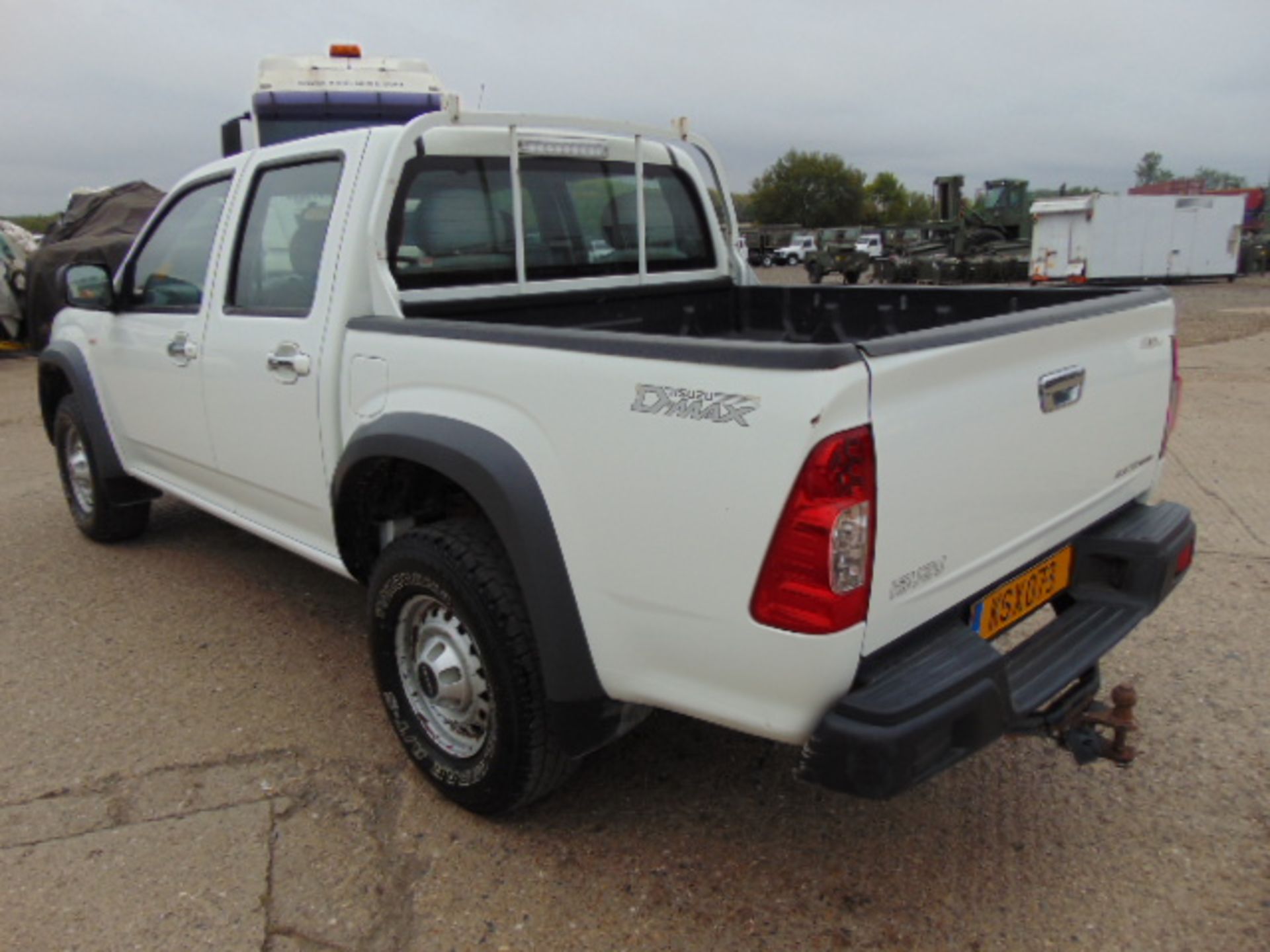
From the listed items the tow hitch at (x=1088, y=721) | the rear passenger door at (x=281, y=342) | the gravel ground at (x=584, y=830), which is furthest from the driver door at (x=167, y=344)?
the tow hitch at (x=1088, y=721)

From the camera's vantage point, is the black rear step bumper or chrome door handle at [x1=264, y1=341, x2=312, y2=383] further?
chrome door handle at [x1=264, y1=341, x2=312, y2=383]

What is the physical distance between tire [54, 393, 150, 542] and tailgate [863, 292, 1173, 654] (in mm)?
4200

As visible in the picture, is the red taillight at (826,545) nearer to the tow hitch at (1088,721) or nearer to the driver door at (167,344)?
the tow hitch at (1088,721)

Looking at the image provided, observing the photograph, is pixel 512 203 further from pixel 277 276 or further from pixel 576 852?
pixel 576 852

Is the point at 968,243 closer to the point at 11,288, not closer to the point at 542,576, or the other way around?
the point at 11,288

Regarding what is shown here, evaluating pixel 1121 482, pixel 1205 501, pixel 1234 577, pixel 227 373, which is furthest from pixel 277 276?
pixel 1205 501

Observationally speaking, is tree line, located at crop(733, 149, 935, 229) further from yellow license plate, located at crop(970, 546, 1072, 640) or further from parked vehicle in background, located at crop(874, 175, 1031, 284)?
yellow license plate, located at crop(970, 546, 1072, 640)

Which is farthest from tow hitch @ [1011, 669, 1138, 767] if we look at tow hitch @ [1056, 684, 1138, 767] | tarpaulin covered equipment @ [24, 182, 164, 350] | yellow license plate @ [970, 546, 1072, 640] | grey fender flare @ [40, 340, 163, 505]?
tarpaulin covered equipment @ [24, 182, 164, 350]

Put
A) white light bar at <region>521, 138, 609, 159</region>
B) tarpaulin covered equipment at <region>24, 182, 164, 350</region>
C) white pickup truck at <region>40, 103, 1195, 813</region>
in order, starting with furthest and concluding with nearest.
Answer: tarpaulin covered equipment at <region>24, 182, 164, 350</region> < white light bar at <region>521, 138, 609, 159</region> < white pickup truck at <region>40, 103, 1195, 813</region>

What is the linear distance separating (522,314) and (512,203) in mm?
393

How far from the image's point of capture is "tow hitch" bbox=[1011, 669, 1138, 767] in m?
2.40

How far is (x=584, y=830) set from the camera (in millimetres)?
2725

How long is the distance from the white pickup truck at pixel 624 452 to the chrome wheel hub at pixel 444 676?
0.01 m

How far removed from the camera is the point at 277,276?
11.2 feet
